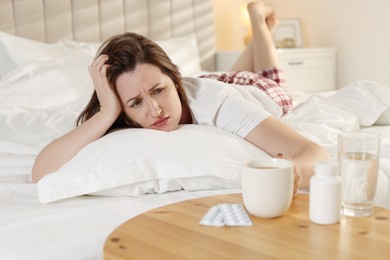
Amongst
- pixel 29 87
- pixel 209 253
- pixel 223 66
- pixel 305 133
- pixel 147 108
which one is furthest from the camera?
pixel 223 66

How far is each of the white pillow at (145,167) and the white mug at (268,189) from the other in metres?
0.32

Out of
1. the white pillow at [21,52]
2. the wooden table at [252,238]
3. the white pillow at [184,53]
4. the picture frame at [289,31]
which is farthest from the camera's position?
the picture frame at [289,31]

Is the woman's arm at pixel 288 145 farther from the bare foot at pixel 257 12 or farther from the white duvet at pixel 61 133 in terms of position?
the bare foot at pixel 257 12

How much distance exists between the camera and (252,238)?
0.88m

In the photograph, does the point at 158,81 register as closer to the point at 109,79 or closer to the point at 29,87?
the point at 109,79

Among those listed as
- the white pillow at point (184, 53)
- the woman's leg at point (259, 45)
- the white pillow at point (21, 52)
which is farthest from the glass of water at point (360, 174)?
the white pillow at point (184, 53)

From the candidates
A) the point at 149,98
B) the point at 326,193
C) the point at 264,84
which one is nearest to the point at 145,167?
the point at 149,98

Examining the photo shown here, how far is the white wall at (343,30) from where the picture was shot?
12.7ft

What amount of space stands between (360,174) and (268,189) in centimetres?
16

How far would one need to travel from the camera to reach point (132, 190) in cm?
131

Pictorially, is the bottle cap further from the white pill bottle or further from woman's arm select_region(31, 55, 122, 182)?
woman's arm select_region(31, 55, 122, 182)

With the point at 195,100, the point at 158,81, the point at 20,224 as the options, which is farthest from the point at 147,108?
the point at 20,224

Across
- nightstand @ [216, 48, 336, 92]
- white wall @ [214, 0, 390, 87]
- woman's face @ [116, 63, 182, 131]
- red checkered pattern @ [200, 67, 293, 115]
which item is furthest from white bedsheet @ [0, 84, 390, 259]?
white wall @ [214, 0, 390, 87]

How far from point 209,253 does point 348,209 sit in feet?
0.96
